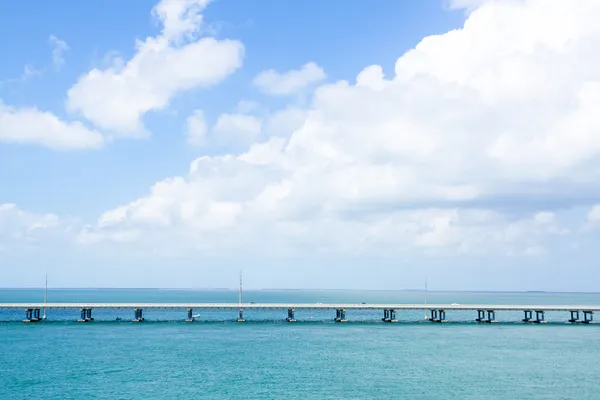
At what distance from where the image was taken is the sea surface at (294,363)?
2350 inches

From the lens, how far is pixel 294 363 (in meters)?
76.6

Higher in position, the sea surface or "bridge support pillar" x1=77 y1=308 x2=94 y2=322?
"bridge support pillar" x1=77 y1=308 x2=94 y2=322

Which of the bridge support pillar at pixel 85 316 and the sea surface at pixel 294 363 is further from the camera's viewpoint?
the bridge support pillar at pixel 85 316

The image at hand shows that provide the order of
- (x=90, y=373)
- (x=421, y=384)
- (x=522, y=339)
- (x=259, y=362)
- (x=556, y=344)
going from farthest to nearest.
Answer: (x=522, y=339) → (x=556, y=344) → (x=259, y=362) → (x=90, y=373) → (x=421, y=384)

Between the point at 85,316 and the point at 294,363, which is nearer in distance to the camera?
the point at 294,363

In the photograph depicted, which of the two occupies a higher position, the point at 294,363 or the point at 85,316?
the point at 85,316

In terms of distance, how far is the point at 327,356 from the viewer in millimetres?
83000

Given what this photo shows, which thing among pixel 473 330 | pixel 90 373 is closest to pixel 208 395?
pixel 90 373

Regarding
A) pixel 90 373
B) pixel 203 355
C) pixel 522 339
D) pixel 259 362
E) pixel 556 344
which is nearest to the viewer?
pixel 90 373

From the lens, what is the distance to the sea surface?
59688 mm

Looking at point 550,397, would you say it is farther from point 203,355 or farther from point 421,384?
point 203,355

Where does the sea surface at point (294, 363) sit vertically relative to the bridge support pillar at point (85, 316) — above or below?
below

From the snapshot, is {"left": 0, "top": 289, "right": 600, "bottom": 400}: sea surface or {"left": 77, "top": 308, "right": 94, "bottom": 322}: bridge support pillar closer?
{"left": 0, "top": 289, "right": 600, "bottom": 400}: sea surface

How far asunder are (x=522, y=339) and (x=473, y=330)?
18.9 meters
